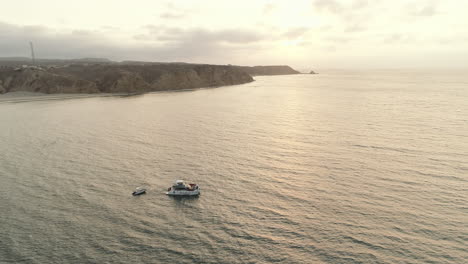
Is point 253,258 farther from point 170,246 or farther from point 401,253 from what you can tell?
point 401,253

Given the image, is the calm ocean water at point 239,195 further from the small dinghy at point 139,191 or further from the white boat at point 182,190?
the white boat at point 182,190

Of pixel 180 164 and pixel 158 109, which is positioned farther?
pixel 158 109

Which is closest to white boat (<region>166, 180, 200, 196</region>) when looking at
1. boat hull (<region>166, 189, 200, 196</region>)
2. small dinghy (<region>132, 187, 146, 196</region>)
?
boat hull (<region>166, 189, 200, 196</region>)

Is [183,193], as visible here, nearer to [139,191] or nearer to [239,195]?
[139,191]

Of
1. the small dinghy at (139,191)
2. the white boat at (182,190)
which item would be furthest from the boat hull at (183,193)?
the small dinghy at (139,191)

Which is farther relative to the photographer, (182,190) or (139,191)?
(139,191)

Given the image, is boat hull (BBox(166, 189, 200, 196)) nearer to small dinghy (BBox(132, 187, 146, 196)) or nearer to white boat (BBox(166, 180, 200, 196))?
white boat (BBox(166, 180, 200, 196))

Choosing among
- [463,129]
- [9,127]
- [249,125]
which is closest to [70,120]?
[9,127]

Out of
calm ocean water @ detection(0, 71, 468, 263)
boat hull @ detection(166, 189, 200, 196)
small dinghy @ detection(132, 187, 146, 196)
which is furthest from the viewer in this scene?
small dinghy @ detection(132, 187, 146, 196)

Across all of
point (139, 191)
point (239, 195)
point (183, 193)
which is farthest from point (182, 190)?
point (239, 195)
